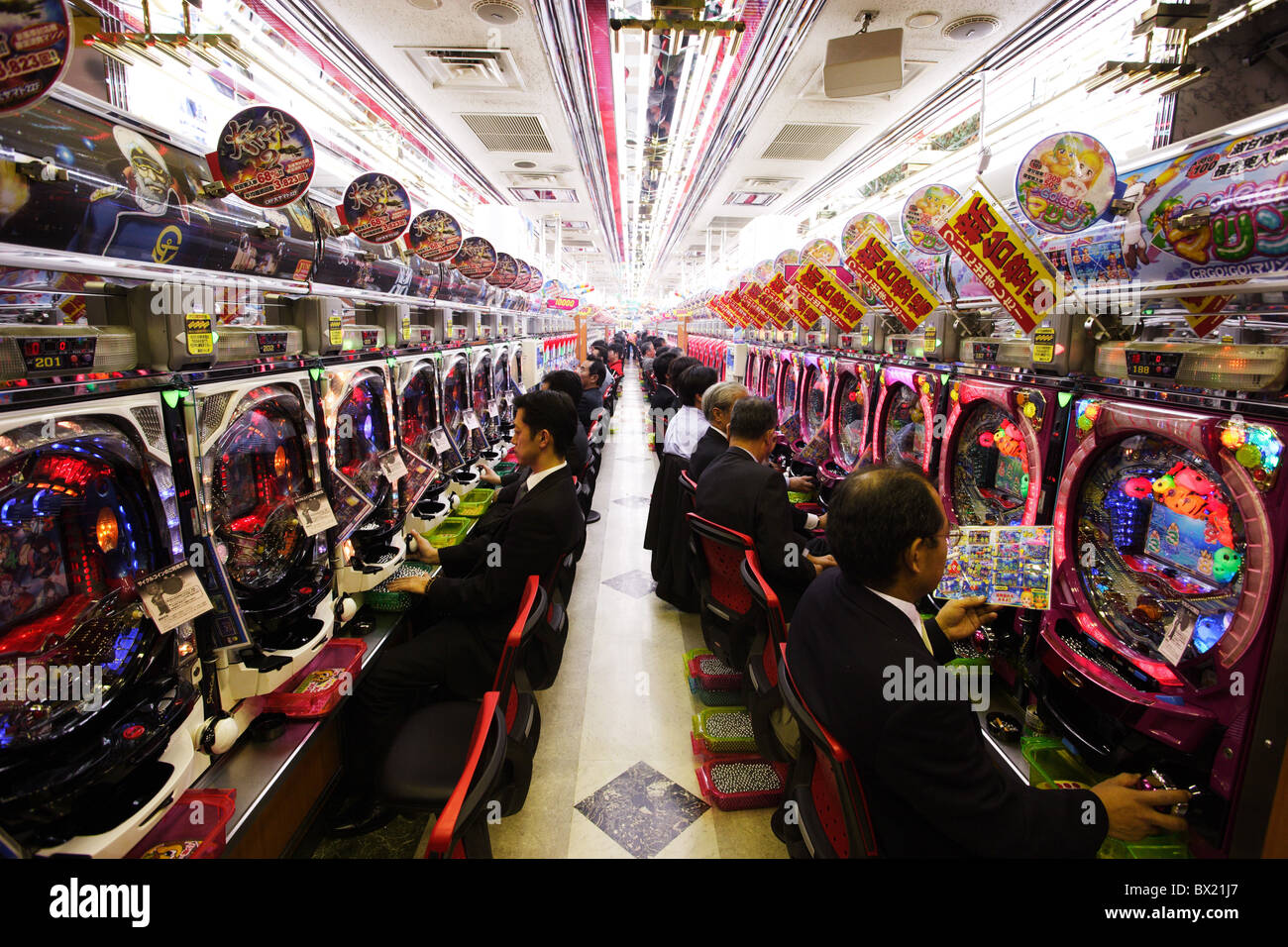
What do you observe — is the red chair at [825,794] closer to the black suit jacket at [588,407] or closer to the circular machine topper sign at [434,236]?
the circular machine topper sign at [434,236]

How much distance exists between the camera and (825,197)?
6934 mm

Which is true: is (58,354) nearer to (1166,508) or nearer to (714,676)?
(1166,508)

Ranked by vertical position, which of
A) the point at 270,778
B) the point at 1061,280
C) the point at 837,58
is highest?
the point at 837,58

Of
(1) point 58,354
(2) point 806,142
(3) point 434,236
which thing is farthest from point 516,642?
(2) point 806,142

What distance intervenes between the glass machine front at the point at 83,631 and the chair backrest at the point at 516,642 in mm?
768

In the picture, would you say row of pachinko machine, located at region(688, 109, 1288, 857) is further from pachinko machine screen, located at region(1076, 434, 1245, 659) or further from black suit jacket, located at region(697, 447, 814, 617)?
black suit jacket, located at region(697, 447, 814, 617)

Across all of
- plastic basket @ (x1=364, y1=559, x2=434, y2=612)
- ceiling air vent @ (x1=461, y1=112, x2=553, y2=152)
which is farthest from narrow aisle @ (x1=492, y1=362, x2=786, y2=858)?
ceiling air vent @ (x1=461, y1=112, x2=553, y2=152)

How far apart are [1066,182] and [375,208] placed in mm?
2667

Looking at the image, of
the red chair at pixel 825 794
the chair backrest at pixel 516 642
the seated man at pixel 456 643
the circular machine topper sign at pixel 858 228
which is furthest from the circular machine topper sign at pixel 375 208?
the red chair at pixel 825 794

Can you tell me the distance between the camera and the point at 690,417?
15.5 ft

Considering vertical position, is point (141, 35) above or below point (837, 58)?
below
